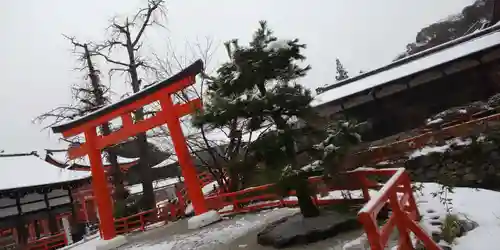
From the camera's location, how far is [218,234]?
9812mm

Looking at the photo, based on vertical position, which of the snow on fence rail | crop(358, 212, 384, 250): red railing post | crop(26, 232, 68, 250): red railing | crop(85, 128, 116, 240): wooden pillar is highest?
crop(85, 128, 116, 240): wooden pillar

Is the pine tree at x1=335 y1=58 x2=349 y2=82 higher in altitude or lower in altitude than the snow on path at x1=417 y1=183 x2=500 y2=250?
higher

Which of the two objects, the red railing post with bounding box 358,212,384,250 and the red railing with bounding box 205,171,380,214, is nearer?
the red railing post with bounding box 358,212,384,250

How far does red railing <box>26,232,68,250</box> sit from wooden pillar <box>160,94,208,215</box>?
40.0 ft

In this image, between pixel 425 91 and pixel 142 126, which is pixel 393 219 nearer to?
pixel 142 126

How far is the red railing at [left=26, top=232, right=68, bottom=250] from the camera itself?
65.3 feet

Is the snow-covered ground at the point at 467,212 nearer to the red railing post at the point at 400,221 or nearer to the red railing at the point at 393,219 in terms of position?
the red railing at the point at 393,219

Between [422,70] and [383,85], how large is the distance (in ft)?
6.20

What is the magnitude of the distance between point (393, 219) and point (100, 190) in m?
11.2

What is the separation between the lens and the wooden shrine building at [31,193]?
19156 mm

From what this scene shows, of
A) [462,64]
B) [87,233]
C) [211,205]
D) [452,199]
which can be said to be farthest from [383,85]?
[87,233]

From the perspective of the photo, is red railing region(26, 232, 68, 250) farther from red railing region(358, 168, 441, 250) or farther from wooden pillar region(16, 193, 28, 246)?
red railing region(358, 168, 441, 250)

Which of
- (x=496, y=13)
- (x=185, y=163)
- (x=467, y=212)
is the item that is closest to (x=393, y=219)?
(x=467, y=212)

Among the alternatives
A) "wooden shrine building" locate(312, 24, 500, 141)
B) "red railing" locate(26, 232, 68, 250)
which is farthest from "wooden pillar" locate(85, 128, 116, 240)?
"wooden shrine building" locate(312, 24, 500, 141)
